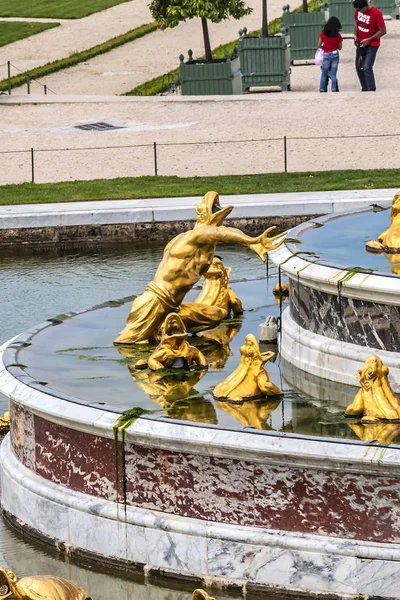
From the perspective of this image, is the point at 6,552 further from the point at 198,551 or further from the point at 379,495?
the point at 379,495

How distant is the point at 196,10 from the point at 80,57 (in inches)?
244

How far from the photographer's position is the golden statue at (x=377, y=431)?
890 centimetres

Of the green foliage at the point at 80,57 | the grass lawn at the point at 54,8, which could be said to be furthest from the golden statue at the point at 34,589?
the grass lawn at the point at 54,8

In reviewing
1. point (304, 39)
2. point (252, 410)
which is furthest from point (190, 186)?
point (304, 39)

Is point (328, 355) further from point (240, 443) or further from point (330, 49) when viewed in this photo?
point (330, 49)

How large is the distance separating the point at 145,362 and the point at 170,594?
8.11 feet

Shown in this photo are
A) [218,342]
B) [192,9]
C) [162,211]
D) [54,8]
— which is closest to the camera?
[218,342]

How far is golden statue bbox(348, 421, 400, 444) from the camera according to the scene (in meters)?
8.90

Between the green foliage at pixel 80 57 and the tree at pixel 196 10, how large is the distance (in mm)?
3659

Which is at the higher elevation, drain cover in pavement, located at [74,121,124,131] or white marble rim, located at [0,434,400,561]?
drain cover in pavement, located at [74,121,124,131]

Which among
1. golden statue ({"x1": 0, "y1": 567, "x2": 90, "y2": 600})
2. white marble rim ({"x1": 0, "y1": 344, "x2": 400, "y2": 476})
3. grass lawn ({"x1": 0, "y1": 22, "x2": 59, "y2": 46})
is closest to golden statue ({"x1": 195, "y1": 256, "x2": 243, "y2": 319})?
white marble rim ({"x1": 0, "y1": 344, "x2": 400, "y2": 476})

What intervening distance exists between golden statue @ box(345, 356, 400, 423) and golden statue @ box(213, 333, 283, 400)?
0.78 m

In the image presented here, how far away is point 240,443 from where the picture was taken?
8562 millimetres

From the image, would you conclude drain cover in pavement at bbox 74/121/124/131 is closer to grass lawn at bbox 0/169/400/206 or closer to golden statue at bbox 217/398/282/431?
grass lawn at bbox 0/169/400/206
